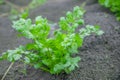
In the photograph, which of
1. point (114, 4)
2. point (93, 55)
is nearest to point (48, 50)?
point (93, 55)

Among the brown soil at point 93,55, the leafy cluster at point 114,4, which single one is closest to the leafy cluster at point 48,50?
the brown soil at point 93,55

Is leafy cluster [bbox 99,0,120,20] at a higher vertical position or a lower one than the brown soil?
higher

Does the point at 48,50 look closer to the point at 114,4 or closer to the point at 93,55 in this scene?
the point at 93,55

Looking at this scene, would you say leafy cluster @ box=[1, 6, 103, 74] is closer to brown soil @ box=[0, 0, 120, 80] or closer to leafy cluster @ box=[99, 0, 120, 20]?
brown soil @ box=[0, 0, 120, 80]

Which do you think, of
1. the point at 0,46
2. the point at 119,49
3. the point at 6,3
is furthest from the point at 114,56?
the point at 6,3

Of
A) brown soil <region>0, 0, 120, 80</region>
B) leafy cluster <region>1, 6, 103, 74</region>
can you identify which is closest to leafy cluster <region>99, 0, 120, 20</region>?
brown soil <region>0, 0, 120, 80</region>

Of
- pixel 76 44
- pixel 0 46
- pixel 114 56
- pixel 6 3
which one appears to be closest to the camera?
pixel 76 44

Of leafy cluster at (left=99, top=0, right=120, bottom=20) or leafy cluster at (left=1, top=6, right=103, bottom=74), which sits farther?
leafy cluster at (left=99, top=0, right=120, bottom=20)

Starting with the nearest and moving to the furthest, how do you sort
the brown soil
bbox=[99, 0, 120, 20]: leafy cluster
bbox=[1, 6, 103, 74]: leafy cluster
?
1. bbox=[1, 6, 103, 74]: leafy cluster
2. the brown soil
3. bbox=[99, 0, 120, 20]: leafy cluster

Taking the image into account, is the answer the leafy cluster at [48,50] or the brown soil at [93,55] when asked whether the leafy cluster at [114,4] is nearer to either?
the brown soil at [93,55]

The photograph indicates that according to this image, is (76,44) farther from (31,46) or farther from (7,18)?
(7,18)

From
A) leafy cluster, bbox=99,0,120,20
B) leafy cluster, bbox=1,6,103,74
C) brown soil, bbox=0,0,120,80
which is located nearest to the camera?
leafy cluster, bbox=1,6,103,74
